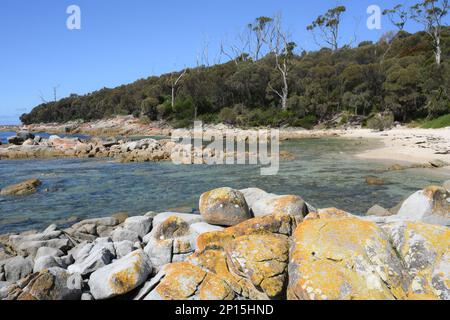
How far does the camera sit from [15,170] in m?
22.6

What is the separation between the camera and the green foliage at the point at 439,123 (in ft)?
115

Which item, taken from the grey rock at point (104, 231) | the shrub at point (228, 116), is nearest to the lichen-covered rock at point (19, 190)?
the grey rock at point (104, 231)

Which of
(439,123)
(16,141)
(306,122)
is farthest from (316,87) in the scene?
(16,141)

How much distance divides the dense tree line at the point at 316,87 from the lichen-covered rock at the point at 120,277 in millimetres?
42321

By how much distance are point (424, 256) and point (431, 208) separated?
3263 mm

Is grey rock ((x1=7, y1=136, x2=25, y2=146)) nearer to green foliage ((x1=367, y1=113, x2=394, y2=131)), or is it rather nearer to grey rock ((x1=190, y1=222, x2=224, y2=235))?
grey rock ((x1=190, y1=222, x2=224, y2=235))

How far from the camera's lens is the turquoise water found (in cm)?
1165

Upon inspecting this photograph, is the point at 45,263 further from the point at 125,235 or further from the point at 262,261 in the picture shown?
the point at 262,261

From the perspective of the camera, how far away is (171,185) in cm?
1568

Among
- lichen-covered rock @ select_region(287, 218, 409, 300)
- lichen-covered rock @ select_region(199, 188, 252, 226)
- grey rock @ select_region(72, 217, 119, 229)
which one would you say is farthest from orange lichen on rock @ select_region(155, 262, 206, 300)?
grey rock @ select_region(72, 217, 119, 229)

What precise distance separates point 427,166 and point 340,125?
31259 millimetres

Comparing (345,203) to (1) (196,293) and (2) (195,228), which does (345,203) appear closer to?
(2) (195,228)

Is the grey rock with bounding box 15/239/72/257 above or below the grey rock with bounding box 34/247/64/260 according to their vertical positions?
below

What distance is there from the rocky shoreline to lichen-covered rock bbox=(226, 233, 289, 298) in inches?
0.5
